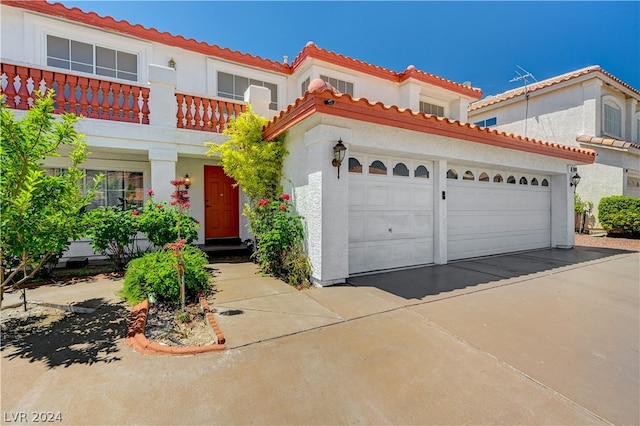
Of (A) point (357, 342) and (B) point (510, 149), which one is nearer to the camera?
(A) point (357, 342)

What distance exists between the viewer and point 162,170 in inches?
299

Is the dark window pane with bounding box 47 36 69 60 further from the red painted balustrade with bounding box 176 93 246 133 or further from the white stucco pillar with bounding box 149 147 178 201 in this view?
the white stucco pillar with bounding box 149 147 178 201

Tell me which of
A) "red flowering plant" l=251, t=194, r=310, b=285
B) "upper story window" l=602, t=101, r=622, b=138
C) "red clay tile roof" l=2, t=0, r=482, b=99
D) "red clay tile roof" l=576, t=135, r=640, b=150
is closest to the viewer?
"red flowering plant" l=251, t=194, r=310, b=285

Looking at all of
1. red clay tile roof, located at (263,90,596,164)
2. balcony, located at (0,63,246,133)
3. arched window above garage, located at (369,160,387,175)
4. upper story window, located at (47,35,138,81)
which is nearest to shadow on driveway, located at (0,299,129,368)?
red clay tile roof, located at (263,90,596,164)

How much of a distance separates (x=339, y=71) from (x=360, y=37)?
8.72 ft

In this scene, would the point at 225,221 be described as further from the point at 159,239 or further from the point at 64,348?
the point at 64,348

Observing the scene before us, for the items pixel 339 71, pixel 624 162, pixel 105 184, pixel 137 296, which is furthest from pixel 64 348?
pixel 624 162

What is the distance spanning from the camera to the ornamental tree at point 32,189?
3281mm

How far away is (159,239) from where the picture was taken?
6.60 metres

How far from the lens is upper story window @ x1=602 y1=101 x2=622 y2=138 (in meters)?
15.2

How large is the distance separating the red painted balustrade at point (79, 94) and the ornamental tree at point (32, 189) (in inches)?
160

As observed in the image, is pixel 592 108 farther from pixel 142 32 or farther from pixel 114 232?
pixel 114 232

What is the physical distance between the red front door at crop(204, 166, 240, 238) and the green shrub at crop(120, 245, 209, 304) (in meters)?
4.65

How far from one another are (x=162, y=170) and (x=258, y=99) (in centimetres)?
336
